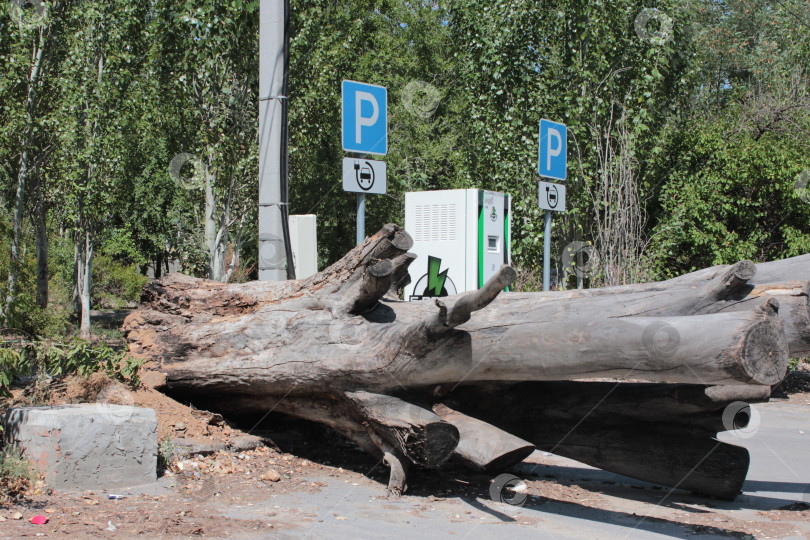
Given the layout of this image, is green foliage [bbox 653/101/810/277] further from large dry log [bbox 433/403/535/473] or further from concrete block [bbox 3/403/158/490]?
concrete block [bbox 3/403/158/490]

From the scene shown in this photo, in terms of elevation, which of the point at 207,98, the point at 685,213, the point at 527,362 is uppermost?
the point at 207,98

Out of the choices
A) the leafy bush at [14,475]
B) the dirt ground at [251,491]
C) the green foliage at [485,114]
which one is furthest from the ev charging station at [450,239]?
the leafy bush at [14,475]

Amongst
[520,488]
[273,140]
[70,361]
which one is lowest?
[520,488]

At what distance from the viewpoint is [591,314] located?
5.16m

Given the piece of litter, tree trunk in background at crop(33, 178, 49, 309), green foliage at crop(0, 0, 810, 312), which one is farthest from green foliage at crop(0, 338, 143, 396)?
tree trunk in background at crop(33, 178, 49, 309)

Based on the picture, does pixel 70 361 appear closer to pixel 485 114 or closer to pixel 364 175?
pixel 364 175

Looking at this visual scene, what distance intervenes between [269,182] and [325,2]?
909 centimetres

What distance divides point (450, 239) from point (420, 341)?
19.9 feet

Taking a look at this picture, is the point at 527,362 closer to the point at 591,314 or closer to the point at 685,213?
the point at 591,314

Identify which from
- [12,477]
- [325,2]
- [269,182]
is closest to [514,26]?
[325,2]

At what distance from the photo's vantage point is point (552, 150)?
35.4 ft

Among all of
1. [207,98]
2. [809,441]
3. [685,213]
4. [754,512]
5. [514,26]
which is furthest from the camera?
[514,26]

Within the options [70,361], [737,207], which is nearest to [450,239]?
[737,207]

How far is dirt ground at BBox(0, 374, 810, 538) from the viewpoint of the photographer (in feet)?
15.2
